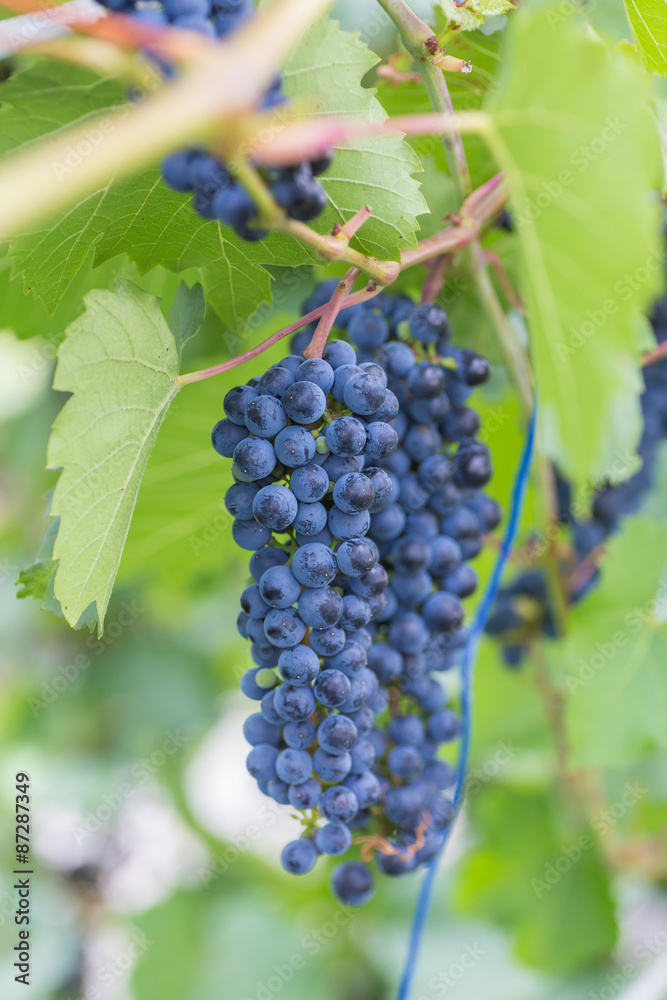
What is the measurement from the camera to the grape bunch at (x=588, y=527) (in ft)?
3.69

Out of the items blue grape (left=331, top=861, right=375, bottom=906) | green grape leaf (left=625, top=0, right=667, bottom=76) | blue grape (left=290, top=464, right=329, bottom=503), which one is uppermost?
green grape leaf (left=625, top=0, right=667, bottom=76)

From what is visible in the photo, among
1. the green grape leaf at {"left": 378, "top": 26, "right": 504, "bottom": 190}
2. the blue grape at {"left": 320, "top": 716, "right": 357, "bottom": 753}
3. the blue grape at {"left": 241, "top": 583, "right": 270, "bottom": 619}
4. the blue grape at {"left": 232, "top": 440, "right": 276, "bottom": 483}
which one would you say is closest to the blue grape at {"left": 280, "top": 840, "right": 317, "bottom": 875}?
the blue grape at {"left": 320, "top": 716, "right": 357, "bottom": 753}

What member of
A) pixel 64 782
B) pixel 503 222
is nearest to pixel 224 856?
pixel 64 782

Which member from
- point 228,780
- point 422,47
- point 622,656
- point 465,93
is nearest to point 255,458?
point 422,47

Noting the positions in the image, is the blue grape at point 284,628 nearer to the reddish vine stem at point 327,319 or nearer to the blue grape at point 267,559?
the blue grape at point 267,559

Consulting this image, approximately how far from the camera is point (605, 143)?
44 centimetres

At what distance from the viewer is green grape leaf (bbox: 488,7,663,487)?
0.44 meters

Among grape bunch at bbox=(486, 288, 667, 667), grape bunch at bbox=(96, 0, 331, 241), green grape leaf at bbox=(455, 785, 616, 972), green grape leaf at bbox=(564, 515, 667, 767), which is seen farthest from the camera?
green grape leaf at bbox=(455, 785, 616, 972)

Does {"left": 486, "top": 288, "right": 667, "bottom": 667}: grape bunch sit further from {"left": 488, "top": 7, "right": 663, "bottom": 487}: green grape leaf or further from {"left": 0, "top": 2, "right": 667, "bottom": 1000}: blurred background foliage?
{"left": 488, "top": 7, "right": 663, "bottom": 487}: green grape leaf

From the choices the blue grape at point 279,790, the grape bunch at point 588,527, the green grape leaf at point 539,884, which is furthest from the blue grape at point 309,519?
the green grape leaf at point 539,884

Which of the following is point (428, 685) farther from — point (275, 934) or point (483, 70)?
point (275, 934)

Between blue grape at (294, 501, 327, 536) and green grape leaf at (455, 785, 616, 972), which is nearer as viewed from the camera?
blue grape at (294, 501, 327, 536)

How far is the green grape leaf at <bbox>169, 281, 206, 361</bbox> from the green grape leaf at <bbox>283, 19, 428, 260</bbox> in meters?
0.12

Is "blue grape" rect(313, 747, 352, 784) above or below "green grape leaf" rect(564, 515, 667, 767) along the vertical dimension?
above
